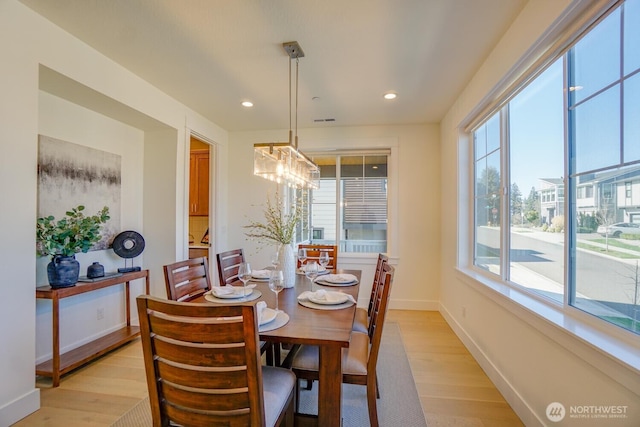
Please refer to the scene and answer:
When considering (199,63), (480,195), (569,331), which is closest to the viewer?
(569,331)

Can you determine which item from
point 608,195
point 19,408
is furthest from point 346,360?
point 19,408

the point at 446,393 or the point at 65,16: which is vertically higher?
the point at 65,16

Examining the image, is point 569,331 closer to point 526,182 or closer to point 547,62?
point 526,182

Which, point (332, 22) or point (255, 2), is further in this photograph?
point (332, 22)

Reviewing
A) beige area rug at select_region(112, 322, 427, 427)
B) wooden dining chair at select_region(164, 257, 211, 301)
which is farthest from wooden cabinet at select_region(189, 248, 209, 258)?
beige area rug at select_region(112, 322, 427, 427)

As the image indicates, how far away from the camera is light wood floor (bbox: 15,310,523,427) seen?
1.90 metres

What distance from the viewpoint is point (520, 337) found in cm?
195

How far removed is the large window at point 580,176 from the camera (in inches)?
50.7

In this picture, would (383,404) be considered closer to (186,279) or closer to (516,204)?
(186,279)

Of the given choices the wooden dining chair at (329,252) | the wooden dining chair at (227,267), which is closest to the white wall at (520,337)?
the wooden dining chair at (329,252)

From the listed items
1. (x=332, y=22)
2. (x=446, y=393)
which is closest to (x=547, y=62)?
(x=332, y=22)

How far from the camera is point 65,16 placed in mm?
1985

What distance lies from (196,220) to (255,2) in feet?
13.1

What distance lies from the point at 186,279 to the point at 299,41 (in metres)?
1.92
